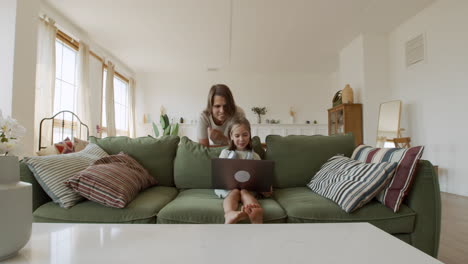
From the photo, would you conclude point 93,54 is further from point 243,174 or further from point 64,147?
point 243,174

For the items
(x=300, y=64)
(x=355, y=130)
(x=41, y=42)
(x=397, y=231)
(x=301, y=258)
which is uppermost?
(x=300, y=64)

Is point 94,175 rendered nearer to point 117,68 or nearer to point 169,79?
point 117,68

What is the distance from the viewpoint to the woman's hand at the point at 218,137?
2373 millimetres

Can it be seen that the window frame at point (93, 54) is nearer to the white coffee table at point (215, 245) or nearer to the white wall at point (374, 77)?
the white coffee table at point (215, 245)

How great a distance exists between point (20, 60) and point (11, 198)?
3.25m

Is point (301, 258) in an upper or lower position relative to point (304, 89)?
lower

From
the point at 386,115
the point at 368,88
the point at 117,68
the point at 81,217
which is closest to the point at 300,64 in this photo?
the point at 368,88

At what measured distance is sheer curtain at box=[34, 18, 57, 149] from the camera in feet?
12.3

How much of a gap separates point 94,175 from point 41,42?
3433mm

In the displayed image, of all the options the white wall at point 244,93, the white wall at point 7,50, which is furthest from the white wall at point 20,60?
the white wall at point 244,93

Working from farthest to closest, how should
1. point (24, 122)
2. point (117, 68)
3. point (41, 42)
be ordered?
point (117, 68) < point (41, 42) < point (24, 122)

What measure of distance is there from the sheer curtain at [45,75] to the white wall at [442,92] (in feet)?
18.2

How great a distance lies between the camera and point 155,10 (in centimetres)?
407

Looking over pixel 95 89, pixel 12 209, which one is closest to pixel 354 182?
pixel 12 209
